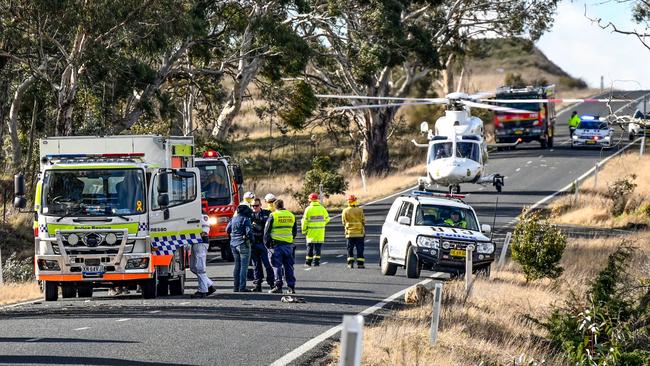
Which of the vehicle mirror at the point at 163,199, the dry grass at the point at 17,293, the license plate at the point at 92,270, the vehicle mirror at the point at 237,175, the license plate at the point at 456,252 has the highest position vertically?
the vehicle mirror at the point at 237,175

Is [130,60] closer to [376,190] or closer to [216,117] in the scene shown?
[216,117]

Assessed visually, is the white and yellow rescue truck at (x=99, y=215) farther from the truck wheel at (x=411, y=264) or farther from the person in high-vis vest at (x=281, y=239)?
the truck wheel at (x=411, y=264)

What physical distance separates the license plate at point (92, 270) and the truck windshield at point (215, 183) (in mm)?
10653

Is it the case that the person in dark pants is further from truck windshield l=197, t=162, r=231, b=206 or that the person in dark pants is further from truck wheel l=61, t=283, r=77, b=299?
truck windshield l=197, t=162, r=231, b=206

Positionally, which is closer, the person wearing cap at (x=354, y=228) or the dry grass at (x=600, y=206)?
the person wearing cap at (x=354, y=228)

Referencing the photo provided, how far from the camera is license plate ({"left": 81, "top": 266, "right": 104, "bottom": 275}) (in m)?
19.9

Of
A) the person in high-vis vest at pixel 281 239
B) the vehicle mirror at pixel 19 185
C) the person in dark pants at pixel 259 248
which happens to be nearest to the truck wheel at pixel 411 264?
the person in dark pants at pixel 259 248

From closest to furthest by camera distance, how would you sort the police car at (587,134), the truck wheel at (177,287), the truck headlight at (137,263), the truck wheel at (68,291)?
the truck headlight at (137,263) → the truck wheel at (68,291) → the truck wheel at (177,287) → the police car at (587,134)

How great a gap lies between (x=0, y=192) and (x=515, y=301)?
102 ft

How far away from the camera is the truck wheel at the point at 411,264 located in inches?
981

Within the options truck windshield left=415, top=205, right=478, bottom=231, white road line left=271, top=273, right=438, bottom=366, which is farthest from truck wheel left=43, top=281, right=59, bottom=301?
truck windshield left=415, top=205, right=478, bottom=231

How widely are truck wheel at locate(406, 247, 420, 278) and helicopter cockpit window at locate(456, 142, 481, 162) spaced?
14.9 meters

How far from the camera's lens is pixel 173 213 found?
21094 millimetres

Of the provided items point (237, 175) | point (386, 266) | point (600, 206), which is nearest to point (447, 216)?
point (386, 266)
